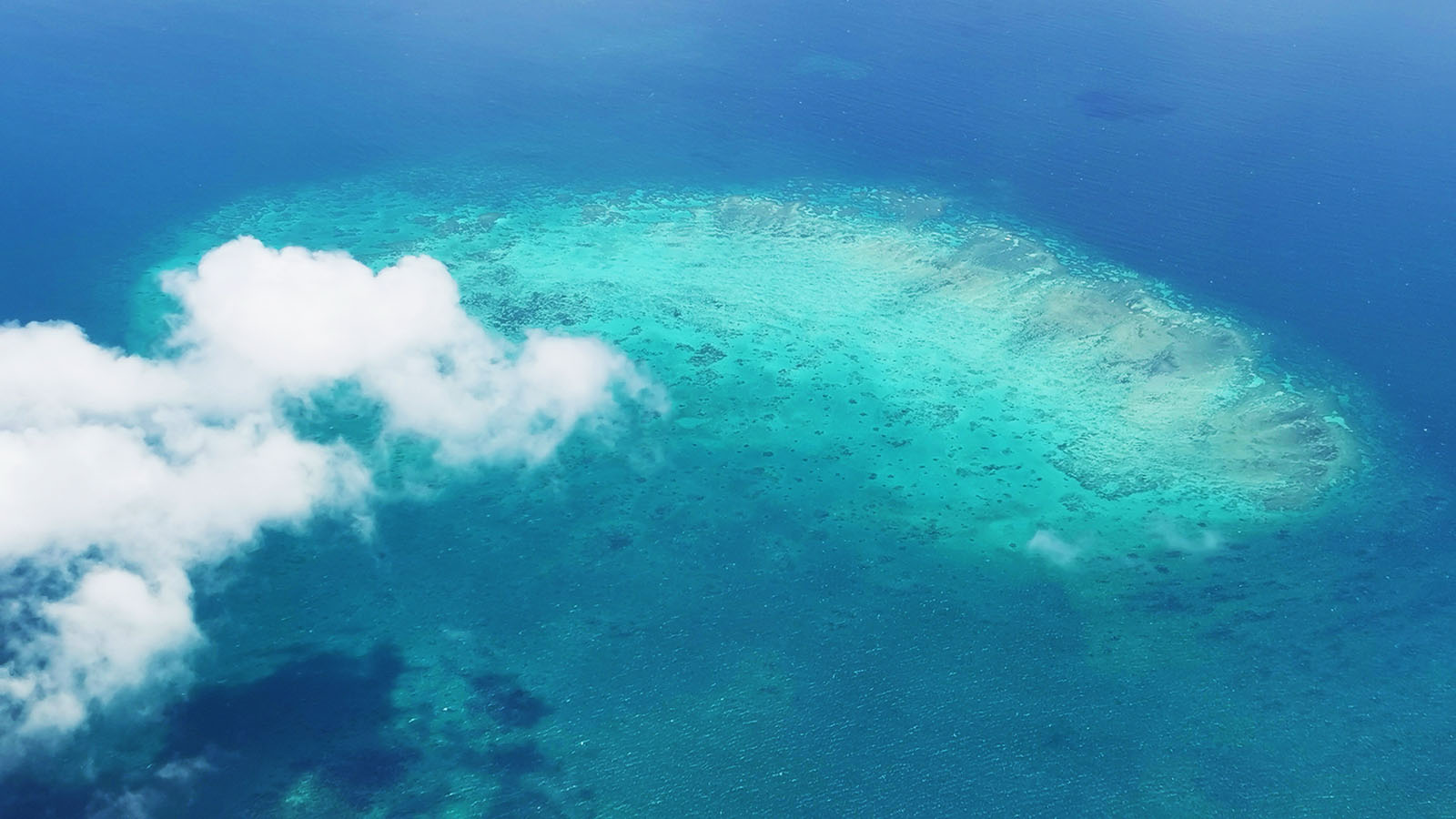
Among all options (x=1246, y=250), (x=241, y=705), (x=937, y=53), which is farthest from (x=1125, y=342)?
(x=241, y=705)

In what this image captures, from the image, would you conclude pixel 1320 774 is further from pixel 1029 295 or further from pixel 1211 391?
pixel 1029 295

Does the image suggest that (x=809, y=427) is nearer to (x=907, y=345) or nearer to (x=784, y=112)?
(x=907, y=345)

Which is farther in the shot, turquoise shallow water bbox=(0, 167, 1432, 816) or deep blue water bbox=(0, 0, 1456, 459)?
deep blue water bbox=(0, 0, 1456, 459)

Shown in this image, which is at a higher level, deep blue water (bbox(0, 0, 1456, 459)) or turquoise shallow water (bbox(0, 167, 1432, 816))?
deep blue water (bbox(0, 0, 1456, 459))

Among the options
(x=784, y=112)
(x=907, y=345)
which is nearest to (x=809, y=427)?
(x=907, y=345)

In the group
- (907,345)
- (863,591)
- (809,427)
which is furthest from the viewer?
(907,345)
